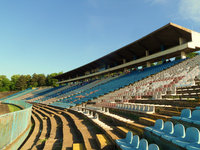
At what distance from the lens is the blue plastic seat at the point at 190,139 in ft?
8.27

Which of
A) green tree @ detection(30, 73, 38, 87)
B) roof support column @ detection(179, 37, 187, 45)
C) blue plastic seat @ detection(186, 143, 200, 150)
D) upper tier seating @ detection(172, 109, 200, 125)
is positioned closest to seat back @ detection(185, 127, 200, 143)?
blue plastic seat @ detection(186, 143, 200, 150)

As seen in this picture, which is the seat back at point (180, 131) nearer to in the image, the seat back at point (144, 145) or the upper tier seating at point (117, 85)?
the seat back at point (144, 145)

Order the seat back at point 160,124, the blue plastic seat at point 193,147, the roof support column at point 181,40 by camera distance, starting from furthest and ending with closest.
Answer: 1. the roof support column at point 181,40
2. the seat back at point 160,124
3. the blue plastic seat at point 193,147

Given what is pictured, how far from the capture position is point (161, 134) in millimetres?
3141

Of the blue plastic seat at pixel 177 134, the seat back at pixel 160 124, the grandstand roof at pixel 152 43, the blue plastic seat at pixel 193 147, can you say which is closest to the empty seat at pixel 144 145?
the blue plastic seat at pixel 177 134

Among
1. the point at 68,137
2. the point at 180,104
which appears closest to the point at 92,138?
the point at 68,137


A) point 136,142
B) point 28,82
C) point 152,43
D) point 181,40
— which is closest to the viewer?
point 136,142

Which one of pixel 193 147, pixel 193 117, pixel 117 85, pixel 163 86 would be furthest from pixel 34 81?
pixel 193 147

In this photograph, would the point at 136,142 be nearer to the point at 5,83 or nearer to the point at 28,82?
the point at 28,82

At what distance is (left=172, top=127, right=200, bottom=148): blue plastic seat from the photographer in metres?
2.52

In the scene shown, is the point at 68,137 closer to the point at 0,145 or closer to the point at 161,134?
the point at 0,145

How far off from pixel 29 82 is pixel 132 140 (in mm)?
79286

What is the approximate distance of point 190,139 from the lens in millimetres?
2637

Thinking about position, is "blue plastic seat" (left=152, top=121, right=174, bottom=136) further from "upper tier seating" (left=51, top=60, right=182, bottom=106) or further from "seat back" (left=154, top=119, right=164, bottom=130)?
"upper tier seating" (left=51, top=60, right=182, bottom=106)
